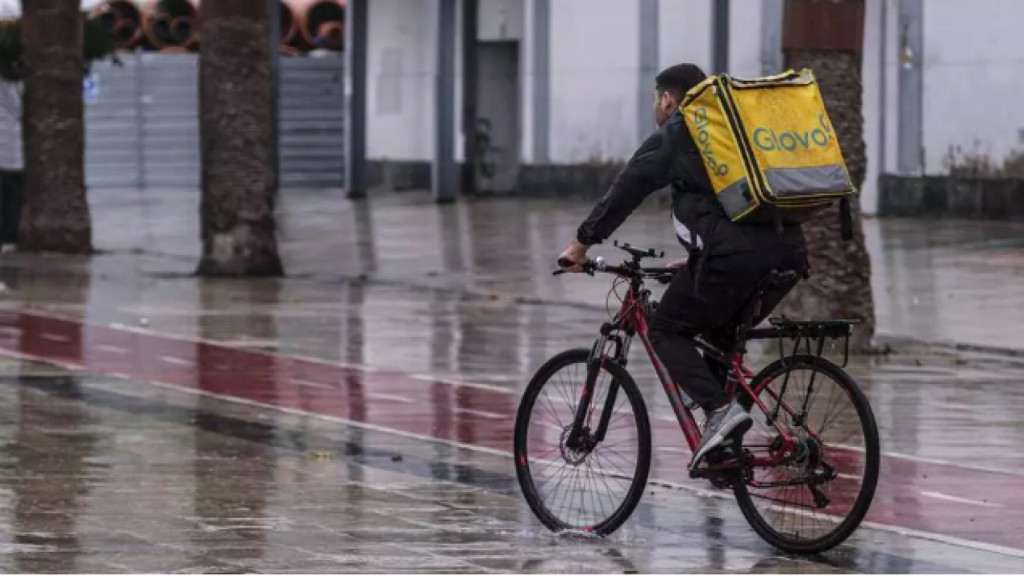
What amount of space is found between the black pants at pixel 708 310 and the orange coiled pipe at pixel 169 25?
36.3m

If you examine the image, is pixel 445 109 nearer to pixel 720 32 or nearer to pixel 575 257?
pixel 720 32

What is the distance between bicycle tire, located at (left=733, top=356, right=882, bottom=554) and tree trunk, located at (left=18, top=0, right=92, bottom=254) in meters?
16.7

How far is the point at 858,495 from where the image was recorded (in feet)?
25.7

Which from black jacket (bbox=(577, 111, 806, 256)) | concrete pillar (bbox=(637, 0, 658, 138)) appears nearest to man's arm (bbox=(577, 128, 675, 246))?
black jacket (bbox=(577, 111, 806, 256))

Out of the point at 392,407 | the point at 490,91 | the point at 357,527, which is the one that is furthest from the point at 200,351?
the point at 490,91

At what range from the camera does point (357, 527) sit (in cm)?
854

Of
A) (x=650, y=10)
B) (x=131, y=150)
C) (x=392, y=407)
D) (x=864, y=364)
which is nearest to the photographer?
(x=392, y=407)

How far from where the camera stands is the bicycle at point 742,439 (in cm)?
795

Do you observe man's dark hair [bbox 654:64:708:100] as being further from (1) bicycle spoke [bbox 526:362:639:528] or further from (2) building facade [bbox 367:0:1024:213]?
(2) building facade [bbox 367:0:1024:213]

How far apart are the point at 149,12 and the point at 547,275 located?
23435 mm

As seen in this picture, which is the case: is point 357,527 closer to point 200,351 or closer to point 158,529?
point 158,529

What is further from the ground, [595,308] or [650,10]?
[650,10]

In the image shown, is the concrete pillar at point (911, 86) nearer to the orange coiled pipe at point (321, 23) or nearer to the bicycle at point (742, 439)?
the orange coiled pipe at point (321, 23)

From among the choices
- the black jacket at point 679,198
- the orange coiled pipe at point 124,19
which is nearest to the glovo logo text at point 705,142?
the black jacket at point 679,198
